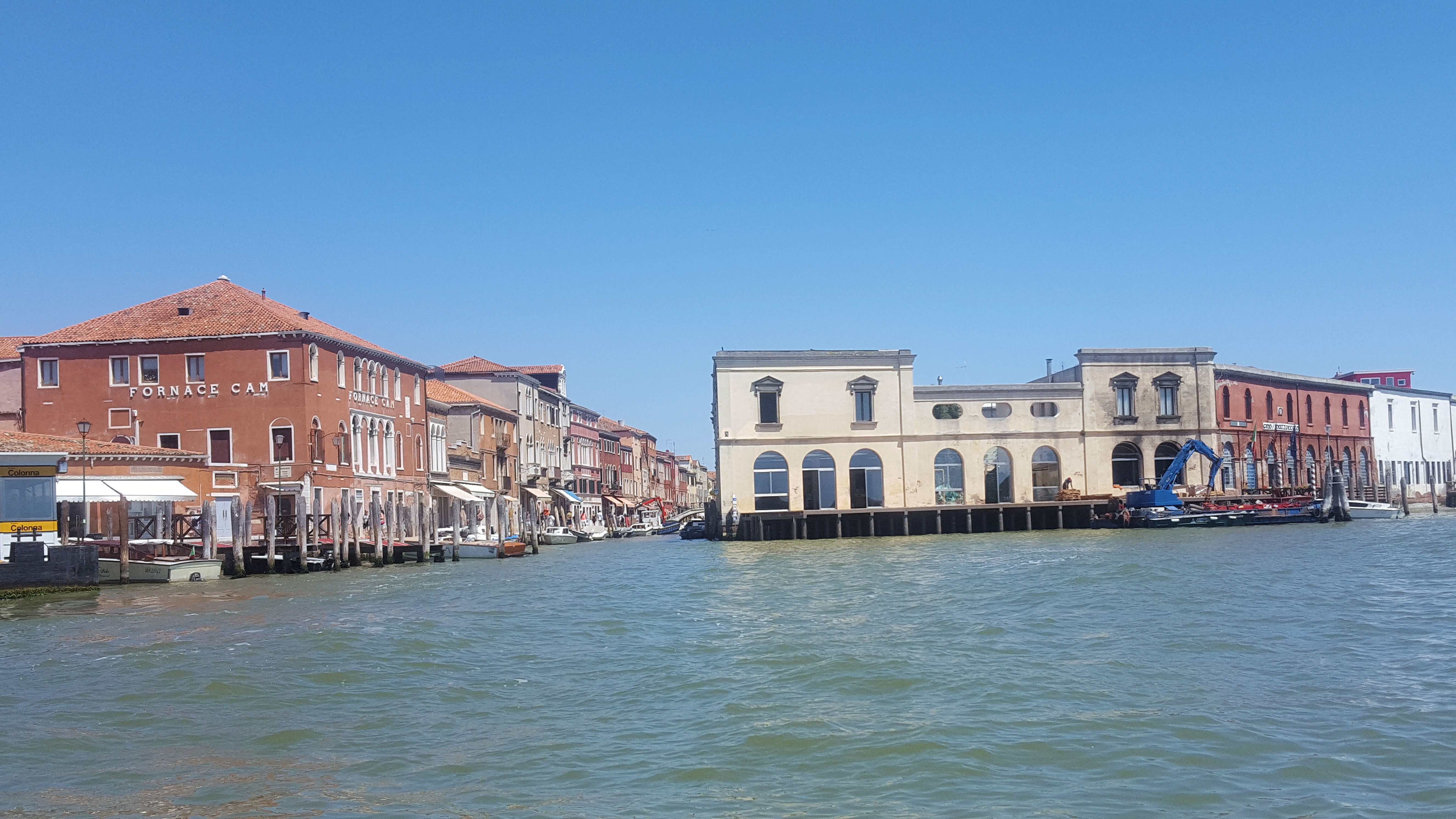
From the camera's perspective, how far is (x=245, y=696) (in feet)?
40.4

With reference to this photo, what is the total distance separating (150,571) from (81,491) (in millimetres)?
2933

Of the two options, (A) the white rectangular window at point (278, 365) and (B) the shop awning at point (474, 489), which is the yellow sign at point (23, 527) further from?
(B) the shop awning at point (474, 489)

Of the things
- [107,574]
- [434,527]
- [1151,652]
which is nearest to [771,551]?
[434,527]

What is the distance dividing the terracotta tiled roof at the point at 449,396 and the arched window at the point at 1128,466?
1124 inches

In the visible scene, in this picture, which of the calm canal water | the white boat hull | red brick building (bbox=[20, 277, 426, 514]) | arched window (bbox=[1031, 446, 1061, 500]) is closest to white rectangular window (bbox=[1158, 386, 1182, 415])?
arched window (bbox=[1031, 446, 1061, 500])

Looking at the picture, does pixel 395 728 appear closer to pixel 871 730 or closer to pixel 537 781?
pixel 537 781

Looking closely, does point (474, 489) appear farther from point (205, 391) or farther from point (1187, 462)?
point (1187, 462)

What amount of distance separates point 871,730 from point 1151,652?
4.82 metres

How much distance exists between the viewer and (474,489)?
5466cm

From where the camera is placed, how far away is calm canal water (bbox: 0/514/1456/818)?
8305 millimetres

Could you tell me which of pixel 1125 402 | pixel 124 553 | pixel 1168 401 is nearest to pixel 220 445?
pixel 124 553

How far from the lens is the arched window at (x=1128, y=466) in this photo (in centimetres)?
5362

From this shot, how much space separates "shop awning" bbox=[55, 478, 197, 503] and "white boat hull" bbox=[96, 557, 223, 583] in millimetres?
1589

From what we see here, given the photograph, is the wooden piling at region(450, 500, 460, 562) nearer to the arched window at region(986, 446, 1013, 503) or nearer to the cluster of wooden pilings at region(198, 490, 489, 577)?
the cluster of wooden pilings at region(198, 490, 489, 577)
